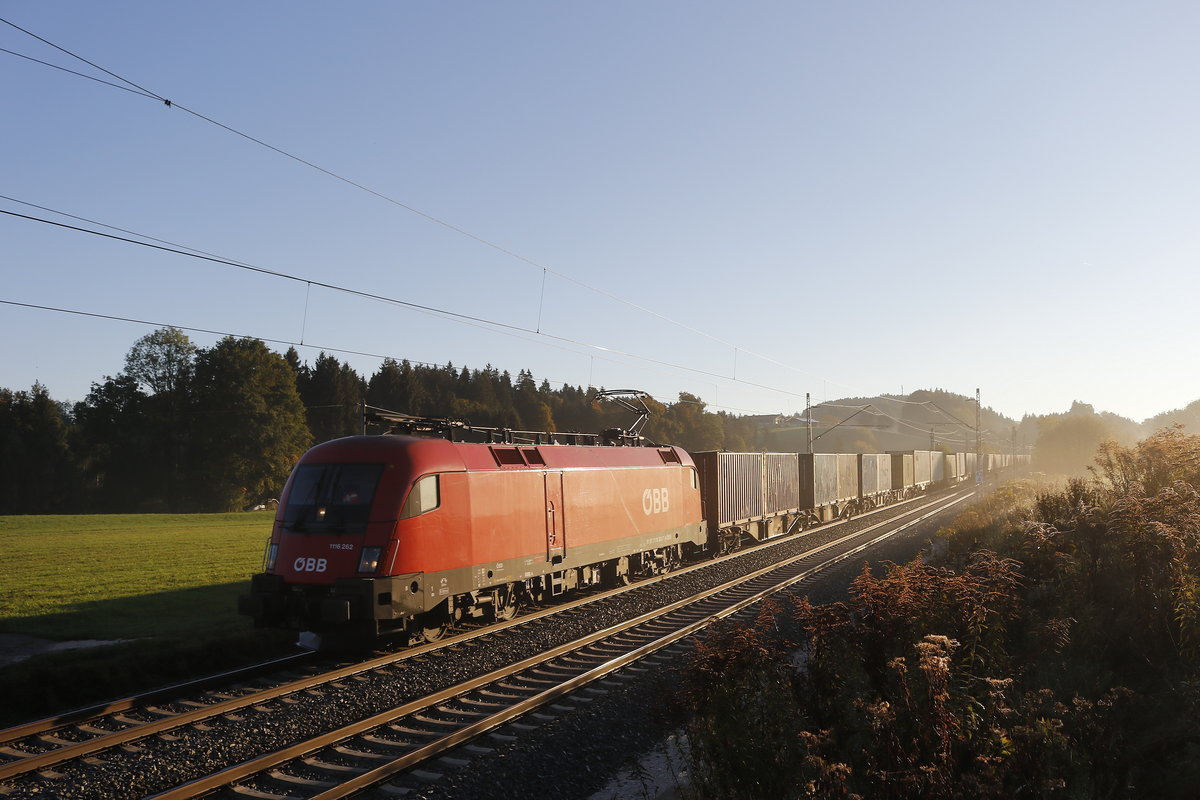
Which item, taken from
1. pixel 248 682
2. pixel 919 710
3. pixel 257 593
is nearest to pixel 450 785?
pixel 919 710

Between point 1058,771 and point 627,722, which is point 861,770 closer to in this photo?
point 1058,771

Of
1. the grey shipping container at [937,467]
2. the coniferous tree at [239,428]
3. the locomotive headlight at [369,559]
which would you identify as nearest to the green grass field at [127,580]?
the locomotive headlight at [369,559]

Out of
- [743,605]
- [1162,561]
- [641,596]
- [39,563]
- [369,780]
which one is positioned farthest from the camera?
[39,563]

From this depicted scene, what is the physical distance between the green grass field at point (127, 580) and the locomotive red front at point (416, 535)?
2716 millimetres

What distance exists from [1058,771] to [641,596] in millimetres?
11316

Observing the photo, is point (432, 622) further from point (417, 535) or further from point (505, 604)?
point (505, 604)

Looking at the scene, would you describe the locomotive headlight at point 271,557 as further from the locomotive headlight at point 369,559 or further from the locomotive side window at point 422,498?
the locomotive side window at point 422,498

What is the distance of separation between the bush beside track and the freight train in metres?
1.42

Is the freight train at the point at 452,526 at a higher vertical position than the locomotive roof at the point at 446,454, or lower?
lower

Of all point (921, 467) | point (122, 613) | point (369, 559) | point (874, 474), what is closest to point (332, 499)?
point (369, 559)

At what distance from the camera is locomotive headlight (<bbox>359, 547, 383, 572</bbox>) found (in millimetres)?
10867

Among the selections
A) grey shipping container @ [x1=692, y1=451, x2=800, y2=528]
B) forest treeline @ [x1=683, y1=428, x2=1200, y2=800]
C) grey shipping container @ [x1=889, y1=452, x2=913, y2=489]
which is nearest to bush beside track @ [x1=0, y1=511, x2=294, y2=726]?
forest treeline @ [x1=683, y1=428, x2=1200, y2=800]

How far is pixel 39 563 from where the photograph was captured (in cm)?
2362

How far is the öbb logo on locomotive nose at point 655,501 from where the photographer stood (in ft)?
61.6
